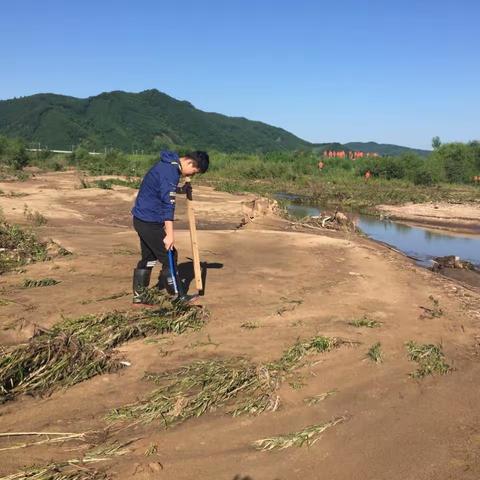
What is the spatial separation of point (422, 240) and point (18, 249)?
1080 centimetres

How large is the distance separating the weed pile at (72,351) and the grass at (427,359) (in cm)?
182

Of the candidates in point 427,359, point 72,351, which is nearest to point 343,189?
point 427,359

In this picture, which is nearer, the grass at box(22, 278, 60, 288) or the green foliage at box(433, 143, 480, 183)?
the grass at box(22, 278, 60, 288)

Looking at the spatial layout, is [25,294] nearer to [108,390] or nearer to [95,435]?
[108,390]

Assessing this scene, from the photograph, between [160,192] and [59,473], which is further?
[160,192]

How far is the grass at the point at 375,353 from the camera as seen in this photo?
4.13m

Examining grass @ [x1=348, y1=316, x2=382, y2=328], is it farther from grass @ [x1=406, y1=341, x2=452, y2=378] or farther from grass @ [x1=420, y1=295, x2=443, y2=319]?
grass @ [x1=420, y1=295, x2=443, y2=319]

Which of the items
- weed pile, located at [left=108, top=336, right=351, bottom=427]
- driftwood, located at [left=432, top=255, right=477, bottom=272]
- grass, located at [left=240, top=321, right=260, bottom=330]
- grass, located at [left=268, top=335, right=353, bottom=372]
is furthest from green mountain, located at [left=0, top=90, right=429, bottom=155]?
weed pile, located at [left=108, top=336, right=351, bottom=427]

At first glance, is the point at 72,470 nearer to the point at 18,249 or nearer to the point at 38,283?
the point at 38,283

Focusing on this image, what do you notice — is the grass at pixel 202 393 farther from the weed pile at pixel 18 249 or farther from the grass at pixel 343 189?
the grass at pixel 343 189

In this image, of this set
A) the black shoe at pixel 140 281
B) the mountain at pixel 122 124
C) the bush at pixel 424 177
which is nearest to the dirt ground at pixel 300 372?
the black shoe at pixel 140 281

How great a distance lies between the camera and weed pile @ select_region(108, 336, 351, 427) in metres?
3.14

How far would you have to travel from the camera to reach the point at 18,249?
7.37 m

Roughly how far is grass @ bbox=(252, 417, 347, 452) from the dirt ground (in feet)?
0.14
